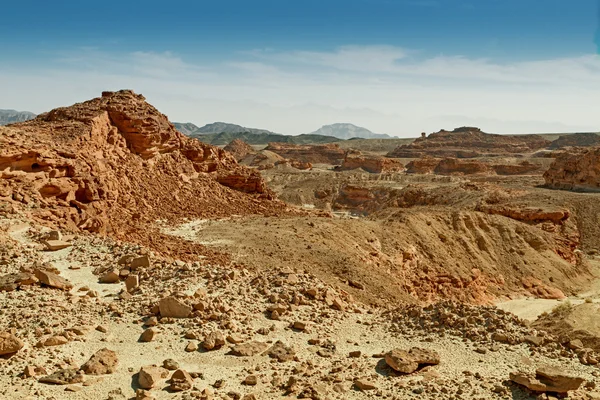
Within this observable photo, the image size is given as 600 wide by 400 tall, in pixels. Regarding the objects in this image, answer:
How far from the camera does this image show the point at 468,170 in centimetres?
7712

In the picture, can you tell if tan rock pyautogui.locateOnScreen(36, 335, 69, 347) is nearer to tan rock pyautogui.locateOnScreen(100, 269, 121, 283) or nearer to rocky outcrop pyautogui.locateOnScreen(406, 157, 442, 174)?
tan rock pyautogui.locateOnScreen(100, 269, 121, 283)

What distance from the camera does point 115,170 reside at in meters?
24.1

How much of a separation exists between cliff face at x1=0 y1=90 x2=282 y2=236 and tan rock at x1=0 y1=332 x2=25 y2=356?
9.10m

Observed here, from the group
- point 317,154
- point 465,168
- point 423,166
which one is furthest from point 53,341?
point 317,154

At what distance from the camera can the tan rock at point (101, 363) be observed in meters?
8.23

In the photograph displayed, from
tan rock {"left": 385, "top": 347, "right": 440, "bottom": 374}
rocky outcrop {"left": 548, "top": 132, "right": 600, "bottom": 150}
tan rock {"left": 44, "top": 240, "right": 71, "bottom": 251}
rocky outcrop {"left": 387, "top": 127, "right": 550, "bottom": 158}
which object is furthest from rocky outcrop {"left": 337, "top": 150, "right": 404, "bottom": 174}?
tan rock {"left": 385, "top": 347, "right": 440, "bottom": 374}

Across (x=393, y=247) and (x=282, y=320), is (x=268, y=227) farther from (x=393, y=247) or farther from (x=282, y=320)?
(x=282, y=320)

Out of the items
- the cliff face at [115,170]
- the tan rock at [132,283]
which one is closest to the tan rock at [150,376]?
the tan rock at [132,283]

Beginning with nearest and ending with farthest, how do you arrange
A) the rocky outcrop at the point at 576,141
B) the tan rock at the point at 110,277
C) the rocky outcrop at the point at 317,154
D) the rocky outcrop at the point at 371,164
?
the tan rock at the point at 110,277 → the rocky outcrop at the point at 371,164 → the rocky outcrop at the point at 317,154 → the rocky outcrop at the point at 576,141

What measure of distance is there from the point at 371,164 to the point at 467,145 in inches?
1911

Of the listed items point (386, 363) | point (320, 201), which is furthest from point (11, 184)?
point (320, 201)

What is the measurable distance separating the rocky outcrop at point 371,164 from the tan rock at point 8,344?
7053 cm

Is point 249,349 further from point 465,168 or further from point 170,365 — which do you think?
point 465,168

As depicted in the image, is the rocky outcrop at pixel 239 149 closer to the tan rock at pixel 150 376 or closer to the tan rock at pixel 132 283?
the tan rock at pixel 132 283
